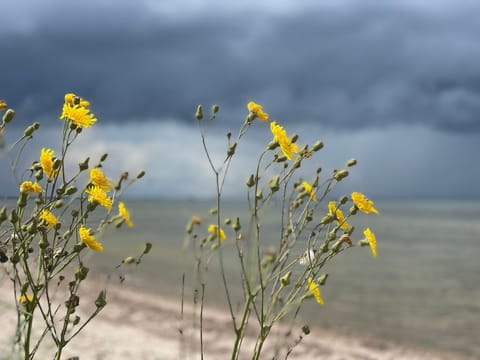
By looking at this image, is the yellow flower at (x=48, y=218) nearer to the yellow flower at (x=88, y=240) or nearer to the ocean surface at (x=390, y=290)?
the yellow flower at (x=88, y=240)

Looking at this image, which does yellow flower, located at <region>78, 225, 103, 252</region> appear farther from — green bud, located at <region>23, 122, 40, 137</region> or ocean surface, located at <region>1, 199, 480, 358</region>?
ocean surface, located at <region>1, 199, 480, 358</region>

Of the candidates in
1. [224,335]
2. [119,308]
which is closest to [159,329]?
[224,335]

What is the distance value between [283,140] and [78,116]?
2.30 ft

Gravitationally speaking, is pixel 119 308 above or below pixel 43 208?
above

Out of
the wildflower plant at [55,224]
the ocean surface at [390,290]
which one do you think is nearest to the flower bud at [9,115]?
the wildflower plant at [55,224]

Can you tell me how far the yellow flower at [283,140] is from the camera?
7.65ft

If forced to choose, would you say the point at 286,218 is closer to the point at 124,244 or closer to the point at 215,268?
the point at 215,268

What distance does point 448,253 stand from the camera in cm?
2430

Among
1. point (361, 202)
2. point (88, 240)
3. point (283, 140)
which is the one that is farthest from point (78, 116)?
point (361, 202)

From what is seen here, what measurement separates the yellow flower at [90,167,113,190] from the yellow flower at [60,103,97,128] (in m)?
0.16

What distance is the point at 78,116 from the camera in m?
2.17

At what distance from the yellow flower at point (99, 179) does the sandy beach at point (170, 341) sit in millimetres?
4430

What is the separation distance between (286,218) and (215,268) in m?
15.1

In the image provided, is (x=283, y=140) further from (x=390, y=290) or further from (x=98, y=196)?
(x=390, y=290)
